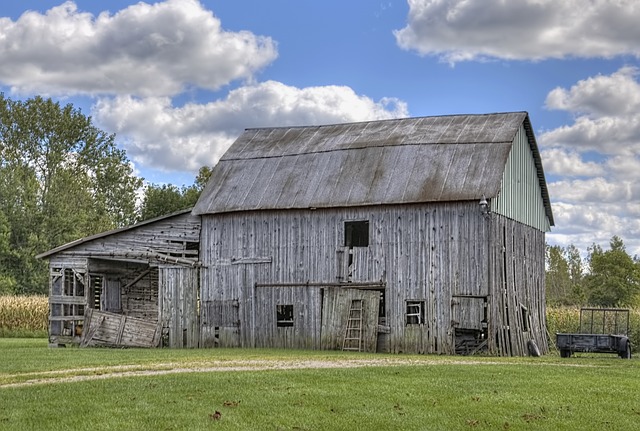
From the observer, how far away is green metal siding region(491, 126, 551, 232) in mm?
36938

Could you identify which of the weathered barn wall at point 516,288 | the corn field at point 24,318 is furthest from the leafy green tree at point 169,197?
the weathered barn wall at point 516,288

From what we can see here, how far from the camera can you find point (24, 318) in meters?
51.6

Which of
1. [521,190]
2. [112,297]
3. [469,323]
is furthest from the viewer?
[112,297]

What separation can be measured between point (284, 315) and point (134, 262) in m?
7.04

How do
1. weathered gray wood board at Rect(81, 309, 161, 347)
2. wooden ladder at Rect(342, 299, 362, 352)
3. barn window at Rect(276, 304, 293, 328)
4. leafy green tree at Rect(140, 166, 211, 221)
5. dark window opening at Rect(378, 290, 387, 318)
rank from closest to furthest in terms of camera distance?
wooden ladder at Rect(342, 299, 362, 352), dark window opening at Rect(378, 290, 387, 318), barn window at Rect(276, 304, 293, 328), weathered gray wood board at Rect(81, 309, 161, 347), leafy green tree at Rect(140, 166, 211, 221)

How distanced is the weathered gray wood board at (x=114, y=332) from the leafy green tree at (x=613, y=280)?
130 ft

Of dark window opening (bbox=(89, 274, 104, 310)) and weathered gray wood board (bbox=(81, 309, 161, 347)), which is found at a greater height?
dark window opening (bbox=(89, 274, 104, 310))

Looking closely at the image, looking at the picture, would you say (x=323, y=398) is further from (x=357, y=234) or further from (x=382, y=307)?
(x=357, y=234)

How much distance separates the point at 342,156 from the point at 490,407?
22.7 metres

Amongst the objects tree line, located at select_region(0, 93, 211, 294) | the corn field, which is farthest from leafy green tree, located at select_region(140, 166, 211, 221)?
the corn field

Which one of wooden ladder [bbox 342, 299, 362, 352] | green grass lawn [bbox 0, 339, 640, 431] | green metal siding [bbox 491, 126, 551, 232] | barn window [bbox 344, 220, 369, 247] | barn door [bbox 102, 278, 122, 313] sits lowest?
green grass lawn [bbox 0, 339, 640, 431]

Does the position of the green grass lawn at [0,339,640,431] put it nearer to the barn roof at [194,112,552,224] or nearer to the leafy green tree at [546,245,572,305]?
the barn roof at [194,112,552,224]

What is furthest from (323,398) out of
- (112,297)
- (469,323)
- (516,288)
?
(112,297)

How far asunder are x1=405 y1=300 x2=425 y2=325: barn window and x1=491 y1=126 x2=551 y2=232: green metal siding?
4.58 meters
